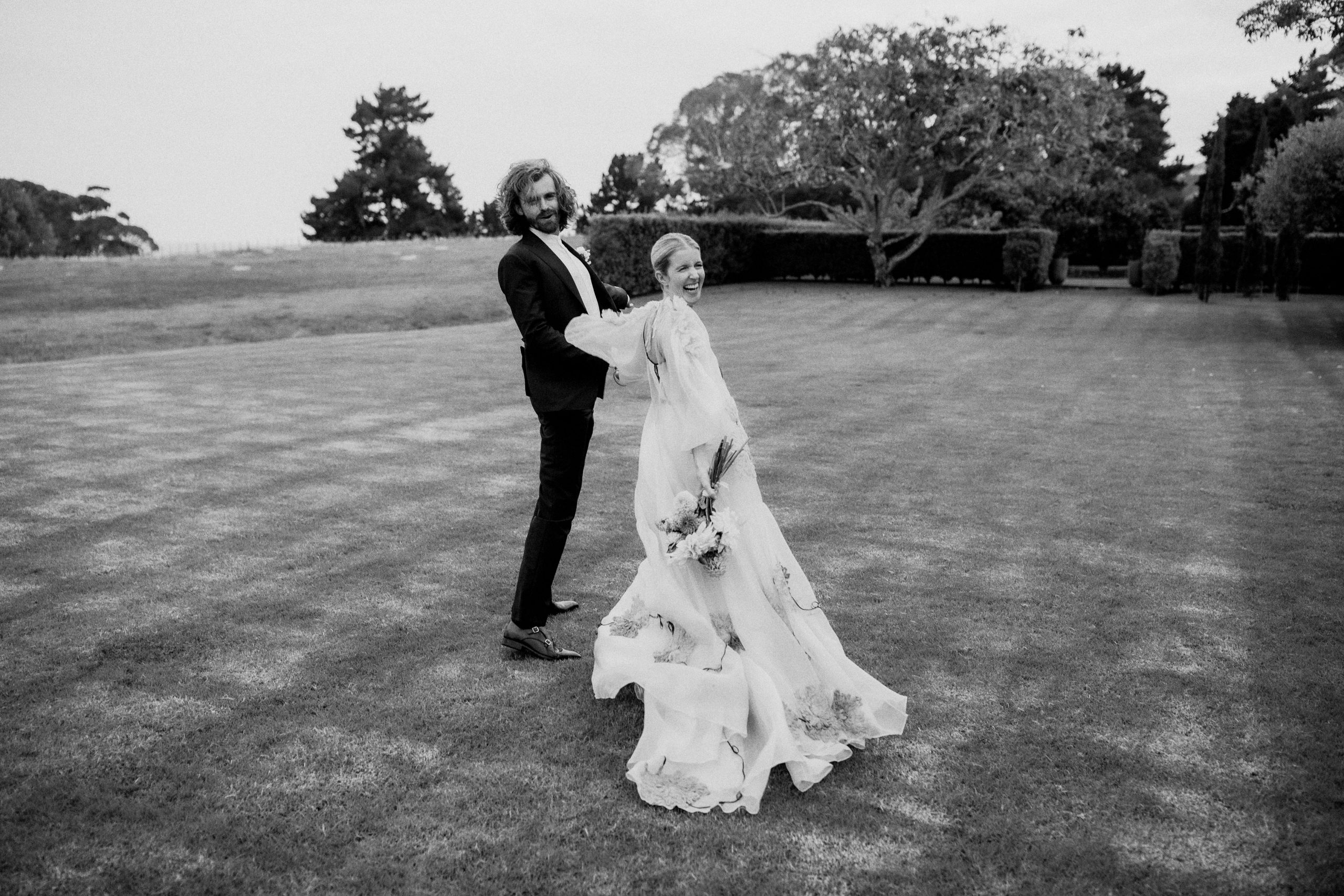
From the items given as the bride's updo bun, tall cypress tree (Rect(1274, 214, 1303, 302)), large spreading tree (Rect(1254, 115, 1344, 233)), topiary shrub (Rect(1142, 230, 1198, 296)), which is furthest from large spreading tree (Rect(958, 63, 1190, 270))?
the bride's updo bun

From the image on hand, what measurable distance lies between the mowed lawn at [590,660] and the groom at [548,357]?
0.32 metres

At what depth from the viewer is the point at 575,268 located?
4445mm

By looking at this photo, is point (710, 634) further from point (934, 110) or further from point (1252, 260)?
point (1252, 260)

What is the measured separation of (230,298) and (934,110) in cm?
2024

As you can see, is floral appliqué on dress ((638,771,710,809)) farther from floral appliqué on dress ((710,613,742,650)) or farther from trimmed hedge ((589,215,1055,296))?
trimmed hedge ((589,215,1055,296))

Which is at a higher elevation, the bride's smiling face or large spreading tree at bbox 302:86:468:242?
large spreading tree at bbox 302:86:468:242

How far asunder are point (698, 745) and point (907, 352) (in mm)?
13543

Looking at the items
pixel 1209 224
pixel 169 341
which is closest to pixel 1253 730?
pixel 169 341

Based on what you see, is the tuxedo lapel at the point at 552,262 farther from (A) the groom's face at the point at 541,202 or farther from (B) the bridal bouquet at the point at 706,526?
(B) the bridal bouquet at the point at 706,526

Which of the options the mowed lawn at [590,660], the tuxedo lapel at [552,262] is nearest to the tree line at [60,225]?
the mowed lawn at [590,660]

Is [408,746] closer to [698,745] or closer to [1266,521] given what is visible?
[698,745]

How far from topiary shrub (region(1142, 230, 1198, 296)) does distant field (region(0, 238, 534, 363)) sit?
18.0 meters

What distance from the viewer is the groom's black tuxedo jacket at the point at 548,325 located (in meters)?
4.21

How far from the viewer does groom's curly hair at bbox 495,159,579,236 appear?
13.9 feet
